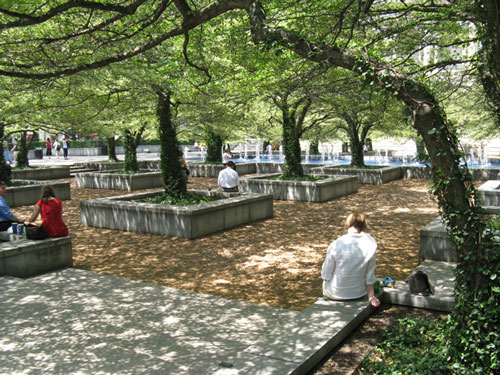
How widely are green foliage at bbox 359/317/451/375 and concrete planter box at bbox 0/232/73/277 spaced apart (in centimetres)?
561

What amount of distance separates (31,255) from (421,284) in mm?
5921

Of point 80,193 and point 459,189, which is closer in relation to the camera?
point 459,189

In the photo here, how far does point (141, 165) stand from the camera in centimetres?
3103

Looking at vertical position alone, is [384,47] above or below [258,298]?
above

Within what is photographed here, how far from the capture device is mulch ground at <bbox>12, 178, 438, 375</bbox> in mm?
6804

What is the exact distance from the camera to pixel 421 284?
613 cm

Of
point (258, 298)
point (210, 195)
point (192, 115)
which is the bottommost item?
point (258, 298)

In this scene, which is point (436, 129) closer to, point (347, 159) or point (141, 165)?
point (141, 165)

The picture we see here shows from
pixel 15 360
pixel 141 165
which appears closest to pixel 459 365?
pixel 15 360

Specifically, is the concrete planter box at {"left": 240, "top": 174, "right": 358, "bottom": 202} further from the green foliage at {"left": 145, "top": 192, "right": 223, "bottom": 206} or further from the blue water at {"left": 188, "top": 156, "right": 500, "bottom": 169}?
the blue water at {"left": 188, "top": 156, "right": 500, "bottom": 169}

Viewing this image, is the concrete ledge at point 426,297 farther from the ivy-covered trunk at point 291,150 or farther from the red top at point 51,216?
the ivy-covered trunk at point 291,150

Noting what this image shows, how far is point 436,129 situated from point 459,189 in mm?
593

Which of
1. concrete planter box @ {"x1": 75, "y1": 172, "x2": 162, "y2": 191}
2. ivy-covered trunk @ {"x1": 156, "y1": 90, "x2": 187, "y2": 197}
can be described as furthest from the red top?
concrete planter box @ {"x1": 75, "y1": 172, "x2": 162, "y2": 191}

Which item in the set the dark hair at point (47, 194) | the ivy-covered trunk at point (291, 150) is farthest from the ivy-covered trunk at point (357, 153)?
the dark hair at point (47, 194)
